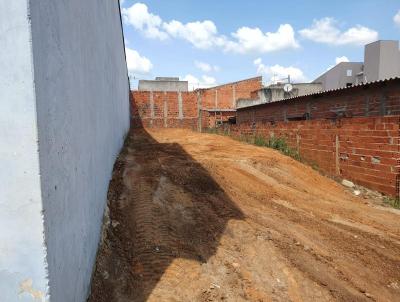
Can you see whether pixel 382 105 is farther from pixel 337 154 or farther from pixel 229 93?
pixel 229 93

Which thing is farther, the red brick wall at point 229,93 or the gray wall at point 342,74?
the gray wall at point 342,74

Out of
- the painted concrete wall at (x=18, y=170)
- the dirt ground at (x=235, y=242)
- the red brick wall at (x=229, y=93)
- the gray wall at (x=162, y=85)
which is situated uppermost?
the gray wall at (x=162, y=85)

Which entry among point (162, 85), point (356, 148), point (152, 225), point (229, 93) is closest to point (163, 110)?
point (229, 93)

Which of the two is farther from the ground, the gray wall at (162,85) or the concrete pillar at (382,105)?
the gray wall at (162,85)

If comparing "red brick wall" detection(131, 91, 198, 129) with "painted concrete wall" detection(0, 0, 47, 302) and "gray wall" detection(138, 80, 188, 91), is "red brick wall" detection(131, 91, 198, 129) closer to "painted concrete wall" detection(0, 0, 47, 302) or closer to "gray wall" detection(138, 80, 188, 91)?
"gray wall" detection(138, 80, 188, 91)

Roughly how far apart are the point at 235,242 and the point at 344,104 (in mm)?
8442

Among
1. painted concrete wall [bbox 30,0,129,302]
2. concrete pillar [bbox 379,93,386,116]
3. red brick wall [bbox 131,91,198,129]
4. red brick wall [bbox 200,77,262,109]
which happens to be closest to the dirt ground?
painted concrete wall [bbox 30,0,129,302]

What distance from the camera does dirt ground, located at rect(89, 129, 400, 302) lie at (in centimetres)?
304

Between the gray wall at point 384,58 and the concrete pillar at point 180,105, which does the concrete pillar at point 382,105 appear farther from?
the gray wall at point 384,58

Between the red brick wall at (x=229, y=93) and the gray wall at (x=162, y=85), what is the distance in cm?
915

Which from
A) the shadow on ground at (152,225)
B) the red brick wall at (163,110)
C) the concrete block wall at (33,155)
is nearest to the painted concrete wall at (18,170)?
the concrete block wall at (33,155)

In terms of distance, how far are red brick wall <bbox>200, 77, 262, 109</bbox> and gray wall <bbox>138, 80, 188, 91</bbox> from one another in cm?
915

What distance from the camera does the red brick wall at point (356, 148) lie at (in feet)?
22.7

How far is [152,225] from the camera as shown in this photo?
3951 mm
